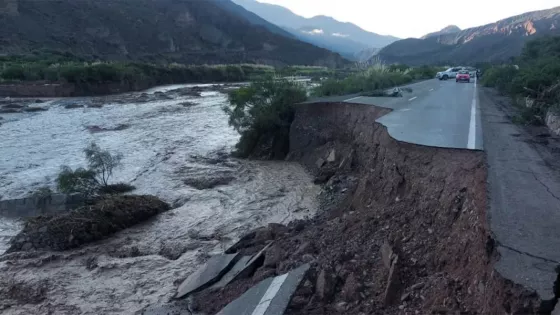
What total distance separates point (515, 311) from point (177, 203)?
1246 cm

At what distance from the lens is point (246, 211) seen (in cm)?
1523

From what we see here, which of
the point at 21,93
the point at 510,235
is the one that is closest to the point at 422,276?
the point at 510,235

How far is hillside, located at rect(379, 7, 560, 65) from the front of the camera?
120625 millimetres

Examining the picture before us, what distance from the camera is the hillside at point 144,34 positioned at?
299 ft

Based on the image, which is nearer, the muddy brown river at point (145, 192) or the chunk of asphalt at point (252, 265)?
the chunk of asphalt at point (252, 265)

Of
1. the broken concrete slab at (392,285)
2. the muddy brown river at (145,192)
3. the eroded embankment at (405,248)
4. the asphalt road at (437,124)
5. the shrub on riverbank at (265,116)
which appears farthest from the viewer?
the shrub on riverbank at (265,116)

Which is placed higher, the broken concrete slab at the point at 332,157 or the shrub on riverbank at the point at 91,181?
the shrub on riverbank at the point at 91,181

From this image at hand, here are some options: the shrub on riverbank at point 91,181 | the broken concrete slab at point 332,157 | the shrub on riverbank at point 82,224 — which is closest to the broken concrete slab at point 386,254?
the shrub on riverbank at point 82,224

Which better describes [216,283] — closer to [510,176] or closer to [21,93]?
[510,176]

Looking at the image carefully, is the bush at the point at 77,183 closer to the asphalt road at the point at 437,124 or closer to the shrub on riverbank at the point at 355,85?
the asphalt road at the point at 437,124

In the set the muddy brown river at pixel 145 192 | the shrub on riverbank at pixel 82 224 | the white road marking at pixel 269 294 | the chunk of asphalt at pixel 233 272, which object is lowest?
the muddy brown river at pixel 145 192

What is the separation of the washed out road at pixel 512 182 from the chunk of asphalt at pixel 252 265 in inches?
151

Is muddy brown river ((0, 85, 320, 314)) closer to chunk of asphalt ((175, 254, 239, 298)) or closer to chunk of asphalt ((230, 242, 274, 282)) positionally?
chunk of asphalt ((175, 254, 239, 298))

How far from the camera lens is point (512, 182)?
8.97m
